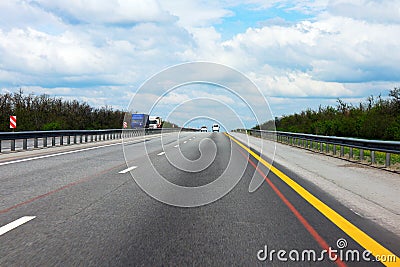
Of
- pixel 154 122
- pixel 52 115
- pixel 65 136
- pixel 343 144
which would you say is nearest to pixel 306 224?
pixel 343 144

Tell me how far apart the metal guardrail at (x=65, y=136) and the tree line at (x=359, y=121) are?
14491 mm

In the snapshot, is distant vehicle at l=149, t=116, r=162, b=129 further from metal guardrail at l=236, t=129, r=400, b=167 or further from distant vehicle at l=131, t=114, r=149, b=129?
metal guardrail at l=236, t=129, r=400, b=167

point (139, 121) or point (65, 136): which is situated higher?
point (139, 121)

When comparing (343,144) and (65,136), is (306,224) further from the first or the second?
(65,136)

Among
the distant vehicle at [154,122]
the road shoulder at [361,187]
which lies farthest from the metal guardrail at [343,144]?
the distant vehicle at [154,122]

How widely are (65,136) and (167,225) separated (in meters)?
35.4

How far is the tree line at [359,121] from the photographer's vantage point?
38.6m

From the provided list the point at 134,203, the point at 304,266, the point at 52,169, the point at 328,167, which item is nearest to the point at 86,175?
the point at 52,169

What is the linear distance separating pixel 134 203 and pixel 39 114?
2049 inches

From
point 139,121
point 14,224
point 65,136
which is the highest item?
point 139,121

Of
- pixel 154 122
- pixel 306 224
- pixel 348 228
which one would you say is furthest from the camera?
pixel 154 122

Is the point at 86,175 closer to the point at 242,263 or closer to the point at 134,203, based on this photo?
the point at 134,203
